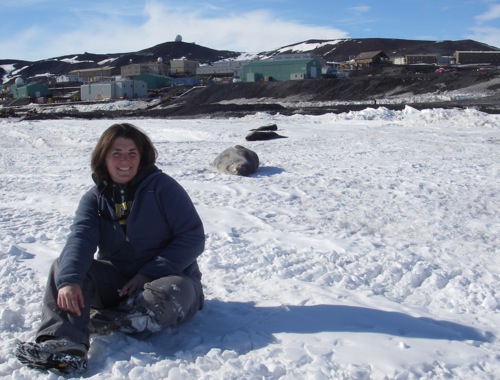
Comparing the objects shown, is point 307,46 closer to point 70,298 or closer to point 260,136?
point 260,136

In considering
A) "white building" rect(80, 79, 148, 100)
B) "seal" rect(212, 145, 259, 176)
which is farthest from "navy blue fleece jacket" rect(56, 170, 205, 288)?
"white building" rect(80, 79, 148, 100)

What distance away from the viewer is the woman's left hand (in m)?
3.08

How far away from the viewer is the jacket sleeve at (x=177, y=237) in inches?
121

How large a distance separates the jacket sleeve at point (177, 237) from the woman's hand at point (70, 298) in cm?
40

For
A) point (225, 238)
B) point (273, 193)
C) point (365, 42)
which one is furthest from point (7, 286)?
point (365, 42)

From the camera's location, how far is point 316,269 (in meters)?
4.37

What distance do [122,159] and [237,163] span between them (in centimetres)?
578

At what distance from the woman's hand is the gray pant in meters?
0.05

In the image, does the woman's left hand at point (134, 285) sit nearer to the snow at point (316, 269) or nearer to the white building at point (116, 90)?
the snow at point (316, 269)

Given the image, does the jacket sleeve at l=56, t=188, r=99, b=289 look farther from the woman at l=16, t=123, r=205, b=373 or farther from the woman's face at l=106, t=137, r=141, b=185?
the woman's face at l=106, t=137, r=141, b=185

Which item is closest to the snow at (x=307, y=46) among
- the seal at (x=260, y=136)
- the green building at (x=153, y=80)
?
the green building at (x=153, y=80)

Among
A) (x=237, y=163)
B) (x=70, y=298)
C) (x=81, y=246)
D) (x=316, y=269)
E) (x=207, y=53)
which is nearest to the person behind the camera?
(x=70, y=298)

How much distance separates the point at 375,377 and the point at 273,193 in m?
4.93

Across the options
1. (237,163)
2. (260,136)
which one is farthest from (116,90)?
(237,163)
